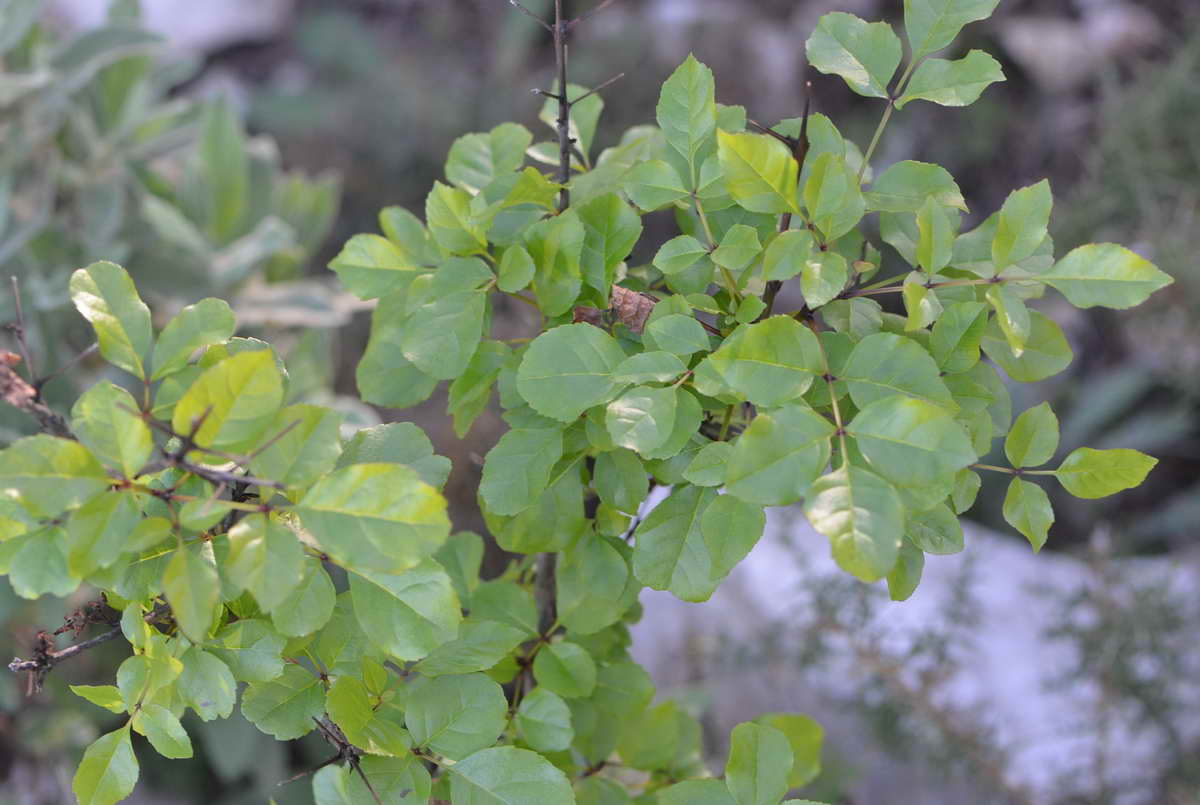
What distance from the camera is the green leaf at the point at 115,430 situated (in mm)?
386

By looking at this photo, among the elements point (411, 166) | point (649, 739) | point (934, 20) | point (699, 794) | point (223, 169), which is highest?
point (934, 20)

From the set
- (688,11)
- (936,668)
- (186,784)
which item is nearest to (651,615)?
(936,668)

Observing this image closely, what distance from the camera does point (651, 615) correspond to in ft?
5.34

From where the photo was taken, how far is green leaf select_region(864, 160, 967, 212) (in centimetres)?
49

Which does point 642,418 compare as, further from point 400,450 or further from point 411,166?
point 411,166

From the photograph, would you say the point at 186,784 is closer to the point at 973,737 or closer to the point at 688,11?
the point at 973,737

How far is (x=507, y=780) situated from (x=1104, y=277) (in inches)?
14.0

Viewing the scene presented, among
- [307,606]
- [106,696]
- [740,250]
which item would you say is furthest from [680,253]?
[106,696]

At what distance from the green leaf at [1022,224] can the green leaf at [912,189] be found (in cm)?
3

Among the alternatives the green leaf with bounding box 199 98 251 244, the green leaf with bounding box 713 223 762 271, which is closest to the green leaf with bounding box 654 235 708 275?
the green leaf with bounding box 713 223 762 271

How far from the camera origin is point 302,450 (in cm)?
40

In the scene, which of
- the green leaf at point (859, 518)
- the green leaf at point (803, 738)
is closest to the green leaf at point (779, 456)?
the green leaf at point (859, 518)

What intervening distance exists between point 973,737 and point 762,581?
0.63 meters

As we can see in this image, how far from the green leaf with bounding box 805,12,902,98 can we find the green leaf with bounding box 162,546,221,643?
36 cm
